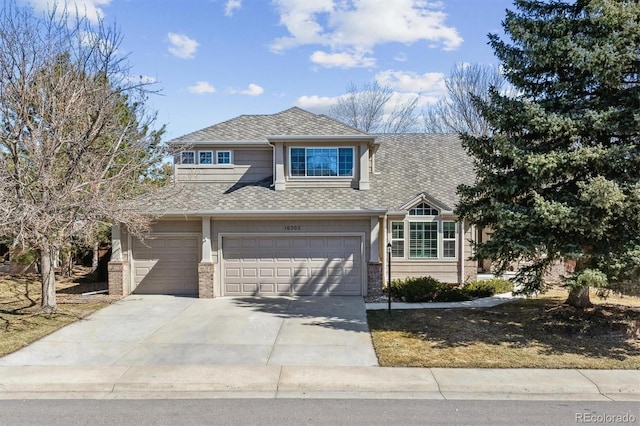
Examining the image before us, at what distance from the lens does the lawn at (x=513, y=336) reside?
811 cm

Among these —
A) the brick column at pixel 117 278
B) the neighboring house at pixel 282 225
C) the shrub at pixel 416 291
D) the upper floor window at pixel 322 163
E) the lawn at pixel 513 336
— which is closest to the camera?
the lawn at pixel 513 336

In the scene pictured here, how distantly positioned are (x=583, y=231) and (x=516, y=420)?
4.73 metres

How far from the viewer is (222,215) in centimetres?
1416

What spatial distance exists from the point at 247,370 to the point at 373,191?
30.9ft

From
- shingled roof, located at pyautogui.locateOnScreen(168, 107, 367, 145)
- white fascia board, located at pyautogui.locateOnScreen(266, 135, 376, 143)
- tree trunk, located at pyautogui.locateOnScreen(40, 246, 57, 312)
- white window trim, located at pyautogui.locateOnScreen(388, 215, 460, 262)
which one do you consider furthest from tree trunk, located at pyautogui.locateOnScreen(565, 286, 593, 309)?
tree trunk, located at pyautogui.locateOnScreen(40, 246, 57, 312)

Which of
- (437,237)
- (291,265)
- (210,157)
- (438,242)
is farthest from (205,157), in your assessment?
(438,242)

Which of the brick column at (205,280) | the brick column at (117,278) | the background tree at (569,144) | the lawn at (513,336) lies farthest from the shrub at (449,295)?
the brick column at (117,278)

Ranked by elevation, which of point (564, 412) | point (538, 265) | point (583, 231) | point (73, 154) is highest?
point (73, 154)

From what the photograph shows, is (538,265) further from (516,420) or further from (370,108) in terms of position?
(370,108)

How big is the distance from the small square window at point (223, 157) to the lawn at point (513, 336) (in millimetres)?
8272

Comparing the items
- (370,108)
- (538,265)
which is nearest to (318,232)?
(538,265)

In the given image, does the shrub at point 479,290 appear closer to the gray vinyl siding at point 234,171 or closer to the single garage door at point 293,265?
the single garage door at point 293,265

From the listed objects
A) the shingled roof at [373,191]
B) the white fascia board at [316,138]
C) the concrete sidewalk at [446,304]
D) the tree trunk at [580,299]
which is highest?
the white fascia board at [316,138]

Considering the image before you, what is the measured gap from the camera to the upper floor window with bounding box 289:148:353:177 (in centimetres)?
1555
